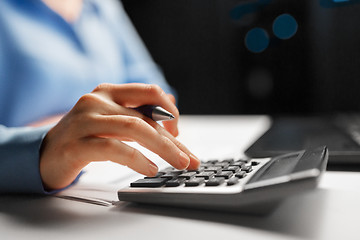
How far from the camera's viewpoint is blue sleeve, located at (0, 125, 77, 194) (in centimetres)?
38

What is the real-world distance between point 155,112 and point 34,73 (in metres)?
0.30

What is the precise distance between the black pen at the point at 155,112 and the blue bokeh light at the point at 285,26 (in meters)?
1.56

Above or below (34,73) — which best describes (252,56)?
below

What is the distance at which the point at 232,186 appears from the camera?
1.01 feet

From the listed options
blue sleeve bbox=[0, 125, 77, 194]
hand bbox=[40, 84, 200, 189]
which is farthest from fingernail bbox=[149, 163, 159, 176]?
blue sleeve bbox=[0, 125, 77, 194]

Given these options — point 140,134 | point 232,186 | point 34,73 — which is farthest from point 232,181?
point 34,73

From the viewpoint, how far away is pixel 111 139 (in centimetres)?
35

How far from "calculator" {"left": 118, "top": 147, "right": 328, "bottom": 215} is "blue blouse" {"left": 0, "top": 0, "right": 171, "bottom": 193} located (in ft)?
0.44

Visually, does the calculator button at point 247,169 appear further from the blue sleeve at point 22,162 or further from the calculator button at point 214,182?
the blue sleeve at point 22,162

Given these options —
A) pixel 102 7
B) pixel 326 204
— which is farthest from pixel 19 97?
pixel 102 7

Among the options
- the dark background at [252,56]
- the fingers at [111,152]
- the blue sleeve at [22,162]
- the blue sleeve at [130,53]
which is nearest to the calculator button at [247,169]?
the fingers at [111,152]

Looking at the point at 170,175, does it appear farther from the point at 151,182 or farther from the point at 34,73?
the point at 34,73

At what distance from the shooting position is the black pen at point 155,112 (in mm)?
404

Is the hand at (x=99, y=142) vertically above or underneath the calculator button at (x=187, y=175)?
above
